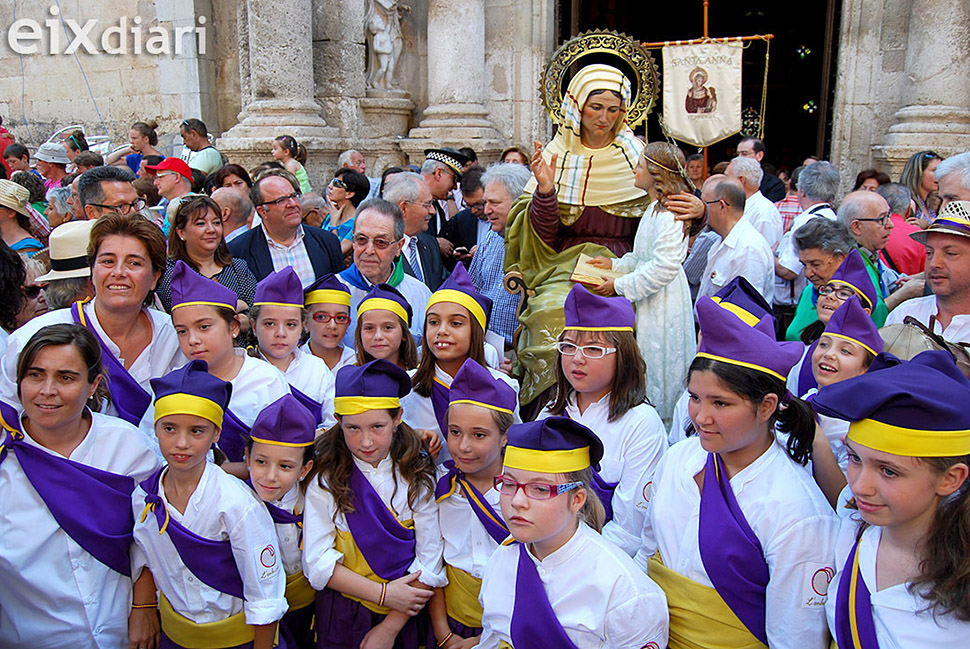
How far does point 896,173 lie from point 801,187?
8.46ft

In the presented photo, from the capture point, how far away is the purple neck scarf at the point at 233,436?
2.78m

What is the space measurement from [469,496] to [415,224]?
8.00 feet

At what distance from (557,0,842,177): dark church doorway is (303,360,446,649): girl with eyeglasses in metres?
12.4

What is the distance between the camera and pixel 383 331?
10.3 feet

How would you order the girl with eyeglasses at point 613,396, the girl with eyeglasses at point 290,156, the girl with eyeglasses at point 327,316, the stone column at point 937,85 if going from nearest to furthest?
the girl with eyeglasses at point 613,396, the girl with eyeglasses at point 327,316, the girl with eyeglasses at point 290,156, the stone column at point 937,85

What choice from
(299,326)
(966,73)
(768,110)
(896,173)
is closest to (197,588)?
(299,326)

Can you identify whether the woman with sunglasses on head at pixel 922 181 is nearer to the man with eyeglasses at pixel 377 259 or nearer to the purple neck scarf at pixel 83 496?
the man with eyeglasses at pixel 377 259

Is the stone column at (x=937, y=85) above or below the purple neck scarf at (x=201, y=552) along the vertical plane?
above

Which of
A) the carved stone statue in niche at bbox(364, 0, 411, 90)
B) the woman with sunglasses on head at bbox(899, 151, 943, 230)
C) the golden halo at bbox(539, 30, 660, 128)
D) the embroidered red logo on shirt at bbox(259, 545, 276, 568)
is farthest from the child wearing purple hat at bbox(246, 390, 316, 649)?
the carved stone statue in niche at bbox(364, 0, 411, 90)

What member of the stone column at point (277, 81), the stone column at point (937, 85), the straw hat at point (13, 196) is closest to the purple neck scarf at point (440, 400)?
the straw hat at point (13, 196)

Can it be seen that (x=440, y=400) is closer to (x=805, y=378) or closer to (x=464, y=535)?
(x=464, y=535)

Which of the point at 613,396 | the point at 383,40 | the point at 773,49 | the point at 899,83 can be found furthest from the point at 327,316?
the point at 773,49

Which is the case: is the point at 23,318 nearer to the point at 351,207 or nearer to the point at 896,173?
the point at 351,207

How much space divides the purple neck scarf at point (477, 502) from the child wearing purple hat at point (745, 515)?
1.89ft
